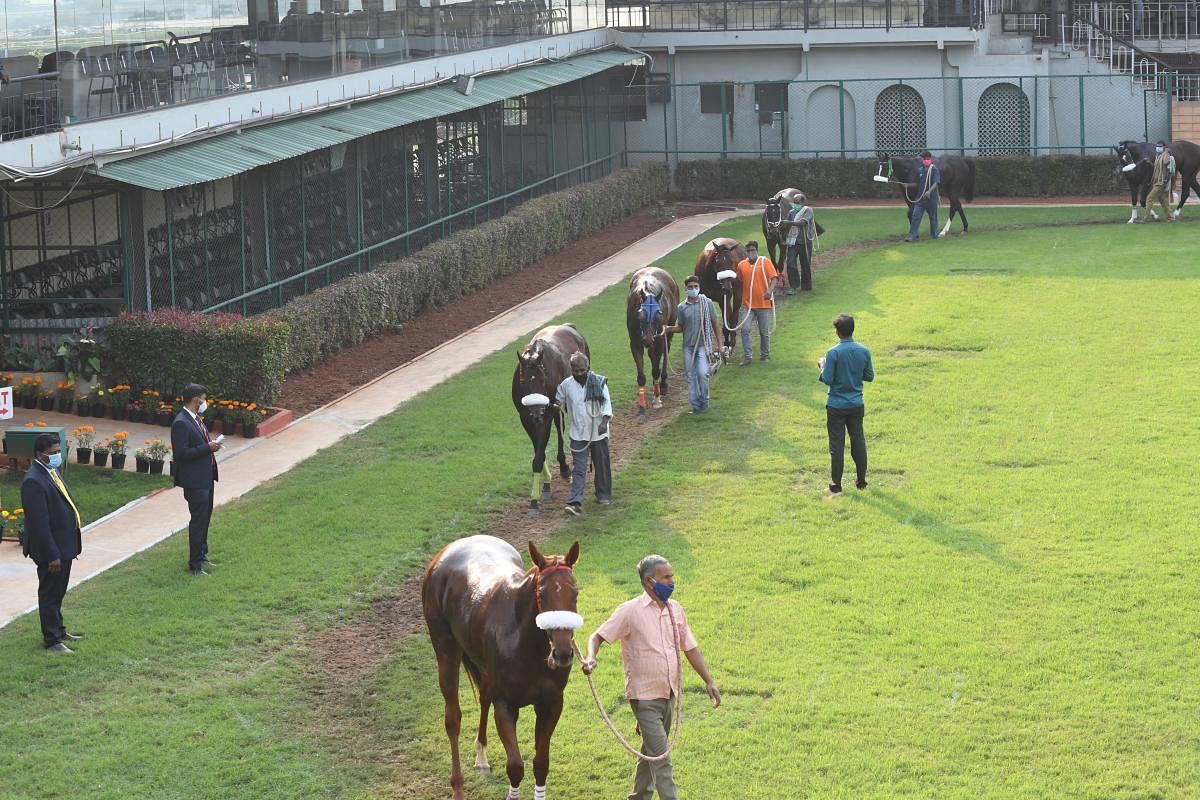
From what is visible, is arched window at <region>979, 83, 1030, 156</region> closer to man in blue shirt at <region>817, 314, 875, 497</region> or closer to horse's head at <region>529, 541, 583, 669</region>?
man in blue shirt at <region>817, 314, 875, 497</region>

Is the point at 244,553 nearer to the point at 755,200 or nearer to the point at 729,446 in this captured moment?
the point at 729,446

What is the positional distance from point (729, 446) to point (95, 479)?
6701 millimetres

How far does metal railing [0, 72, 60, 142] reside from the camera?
56.3 feet

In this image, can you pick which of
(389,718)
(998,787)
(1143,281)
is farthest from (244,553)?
(1143,281)

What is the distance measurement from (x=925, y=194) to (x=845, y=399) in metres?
15.8

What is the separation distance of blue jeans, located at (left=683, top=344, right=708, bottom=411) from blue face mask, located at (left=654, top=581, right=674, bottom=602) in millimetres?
9672

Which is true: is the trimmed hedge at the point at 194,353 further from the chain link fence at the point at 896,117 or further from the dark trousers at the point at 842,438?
the chain link fence at the point at 896,117

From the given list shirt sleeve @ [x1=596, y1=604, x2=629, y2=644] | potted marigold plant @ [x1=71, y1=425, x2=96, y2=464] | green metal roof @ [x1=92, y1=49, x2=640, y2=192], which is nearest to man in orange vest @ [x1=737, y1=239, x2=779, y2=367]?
green metal roof @ [x1=92, y1=49, x2=640, y2=192]

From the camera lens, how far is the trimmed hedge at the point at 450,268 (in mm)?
22422

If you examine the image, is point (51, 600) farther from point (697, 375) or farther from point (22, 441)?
point (697, 375)

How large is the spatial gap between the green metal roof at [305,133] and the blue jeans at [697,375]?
19.8ft

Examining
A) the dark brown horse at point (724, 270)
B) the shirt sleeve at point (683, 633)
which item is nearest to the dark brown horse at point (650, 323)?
the dark brown horse at point (724, 270)

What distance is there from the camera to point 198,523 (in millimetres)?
13867

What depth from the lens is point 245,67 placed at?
2253cm
